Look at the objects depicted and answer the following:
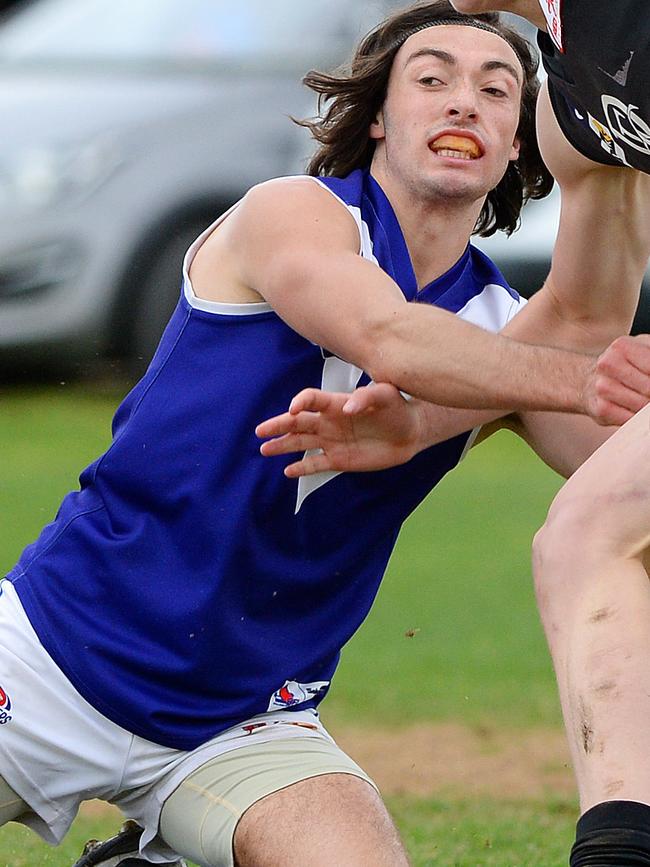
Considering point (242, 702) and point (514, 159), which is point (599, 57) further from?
point (242, 702)

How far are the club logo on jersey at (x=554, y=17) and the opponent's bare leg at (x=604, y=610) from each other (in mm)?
700

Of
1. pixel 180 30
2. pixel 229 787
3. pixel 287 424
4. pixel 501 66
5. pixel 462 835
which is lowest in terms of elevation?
pixel 180 30

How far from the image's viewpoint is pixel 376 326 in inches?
121

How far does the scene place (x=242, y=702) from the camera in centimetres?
A: 333

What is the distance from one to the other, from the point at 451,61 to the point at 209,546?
3.69 feet

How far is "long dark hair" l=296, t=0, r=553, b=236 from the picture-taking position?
12.3 ft

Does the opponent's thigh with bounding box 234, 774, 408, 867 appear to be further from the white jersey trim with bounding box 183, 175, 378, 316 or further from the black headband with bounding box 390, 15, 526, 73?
the black headband with bounding box 390, 15, 526, 73

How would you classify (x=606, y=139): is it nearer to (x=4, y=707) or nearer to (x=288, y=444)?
(x=288, y=444)

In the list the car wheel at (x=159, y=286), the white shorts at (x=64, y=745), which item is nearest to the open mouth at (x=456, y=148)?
the white shorts at (x=64, y=745)

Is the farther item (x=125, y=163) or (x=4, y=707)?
(x=125, y=163)

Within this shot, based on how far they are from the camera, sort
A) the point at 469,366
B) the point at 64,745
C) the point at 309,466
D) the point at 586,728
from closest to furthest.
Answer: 1. the point at 586,728
2. the point at 469,366
3. the point at 309,466
4. the point at 64,745

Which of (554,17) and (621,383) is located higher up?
(554,17)

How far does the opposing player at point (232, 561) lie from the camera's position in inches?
125

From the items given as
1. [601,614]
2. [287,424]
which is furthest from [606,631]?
[287,424]
